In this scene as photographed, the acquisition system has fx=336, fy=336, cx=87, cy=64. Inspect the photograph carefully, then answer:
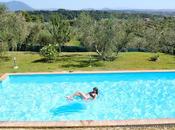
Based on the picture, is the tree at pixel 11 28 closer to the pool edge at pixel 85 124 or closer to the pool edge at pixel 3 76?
the pool edge at pixel 3 76

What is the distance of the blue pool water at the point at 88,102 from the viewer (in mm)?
16766

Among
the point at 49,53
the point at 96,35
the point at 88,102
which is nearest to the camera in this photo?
the point at 88,102

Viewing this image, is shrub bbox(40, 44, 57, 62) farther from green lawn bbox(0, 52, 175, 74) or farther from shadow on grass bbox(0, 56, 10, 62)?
shadow on grass bbox(0, 56, 10, 62)

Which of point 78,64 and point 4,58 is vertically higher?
point 78,64

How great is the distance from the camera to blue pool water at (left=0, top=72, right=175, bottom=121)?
55.0 ft

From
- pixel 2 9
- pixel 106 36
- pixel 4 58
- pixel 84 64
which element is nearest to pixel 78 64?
pixel 84 64

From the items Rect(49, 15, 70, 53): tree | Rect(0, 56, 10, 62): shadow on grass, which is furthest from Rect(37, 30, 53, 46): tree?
Rect(0, 56, 10, 62): shadow on grass

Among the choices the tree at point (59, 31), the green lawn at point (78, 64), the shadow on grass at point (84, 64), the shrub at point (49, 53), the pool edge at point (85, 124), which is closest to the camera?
the pool edge at point (85, 124)

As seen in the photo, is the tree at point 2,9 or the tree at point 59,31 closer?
the tree at point 2,9

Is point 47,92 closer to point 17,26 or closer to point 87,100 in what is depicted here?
point 87,100

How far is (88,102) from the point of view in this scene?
1825 cm

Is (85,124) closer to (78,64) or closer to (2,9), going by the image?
(78,64)

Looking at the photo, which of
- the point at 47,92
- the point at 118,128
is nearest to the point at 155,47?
the point at 47,92

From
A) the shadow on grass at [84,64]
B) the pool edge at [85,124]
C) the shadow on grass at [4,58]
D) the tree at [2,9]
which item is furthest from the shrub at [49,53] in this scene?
the pool edge at [85,124]
